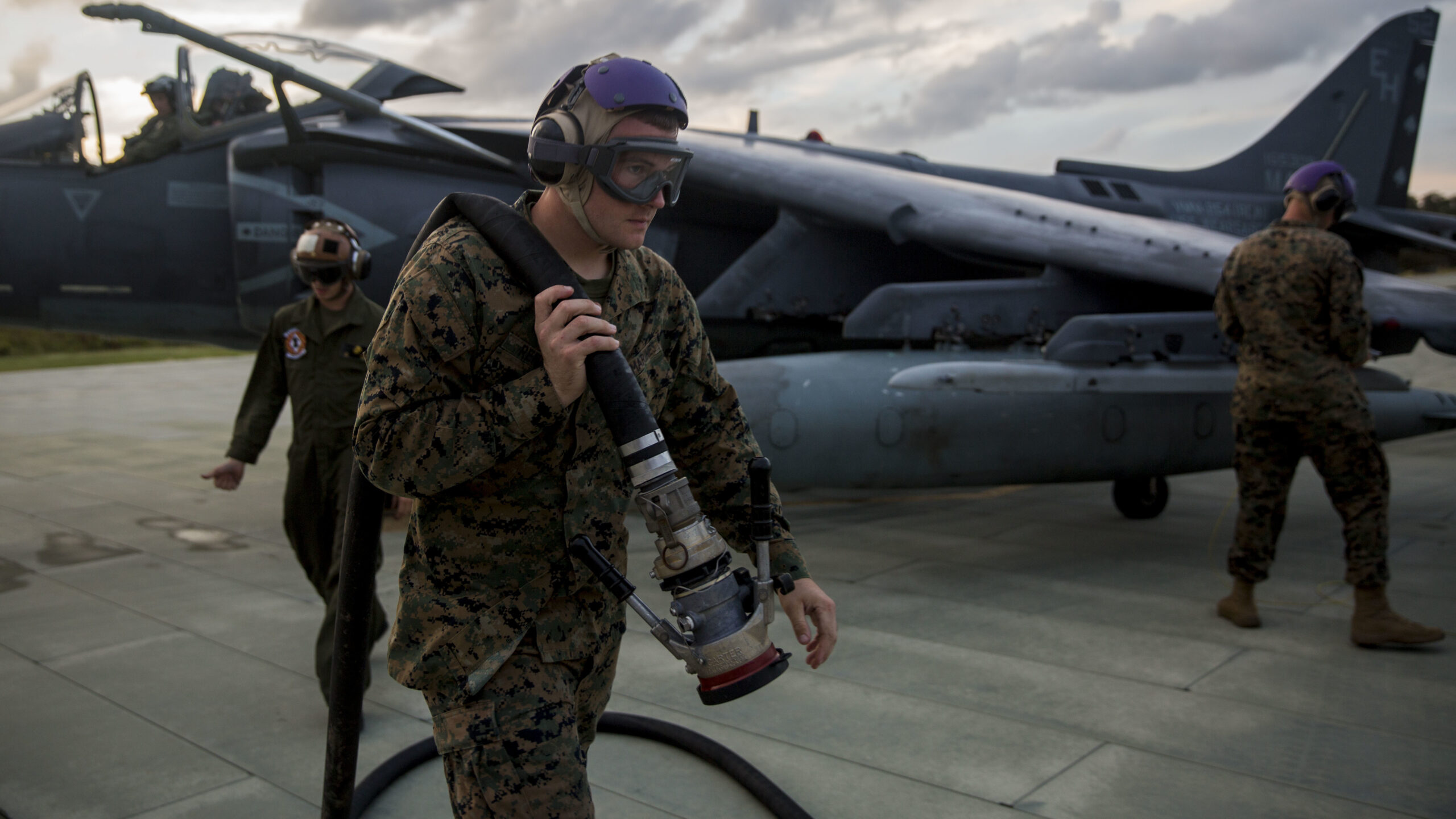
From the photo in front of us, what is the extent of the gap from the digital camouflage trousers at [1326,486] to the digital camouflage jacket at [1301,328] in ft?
0.26

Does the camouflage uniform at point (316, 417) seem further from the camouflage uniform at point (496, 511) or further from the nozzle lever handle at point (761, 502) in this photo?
the nozzle lever handle at point (761, 502)

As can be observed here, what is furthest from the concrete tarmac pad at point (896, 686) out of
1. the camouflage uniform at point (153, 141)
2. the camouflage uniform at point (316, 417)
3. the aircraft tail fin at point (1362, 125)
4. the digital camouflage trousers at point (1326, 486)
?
the aircraft tail fin at point (1362, 125)

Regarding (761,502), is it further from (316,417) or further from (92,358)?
(92,358)

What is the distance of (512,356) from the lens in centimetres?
194

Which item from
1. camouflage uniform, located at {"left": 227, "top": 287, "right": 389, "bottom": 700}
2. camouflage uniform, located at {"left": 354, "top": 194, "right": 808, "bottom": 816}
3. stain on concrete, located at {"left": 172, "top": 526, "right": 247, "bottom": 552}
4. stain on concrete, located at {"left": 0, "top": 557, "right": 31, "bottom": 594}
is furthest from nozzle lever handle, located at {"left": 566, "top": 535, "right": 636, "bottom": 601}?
stain on concrete, located at {"left": 172, "top": 526, "right": 247, "bottom": 552}

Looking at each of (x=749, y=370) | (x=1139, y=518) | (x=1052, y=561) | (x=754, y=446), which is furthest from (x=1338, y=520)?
(x=754, y=446)

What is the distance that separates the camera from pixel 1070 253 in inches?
266

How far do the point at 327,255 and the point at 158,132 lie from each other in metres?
4.03

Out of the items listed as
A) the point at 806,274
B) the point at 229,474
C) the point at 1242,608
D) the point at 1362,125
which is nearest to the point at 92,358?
the point at 806,274

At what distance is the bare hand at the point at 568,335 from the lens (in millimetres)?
1704

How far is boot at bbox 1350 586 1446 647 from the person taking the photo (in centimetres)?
459

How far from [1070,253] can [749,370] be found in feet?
7.33

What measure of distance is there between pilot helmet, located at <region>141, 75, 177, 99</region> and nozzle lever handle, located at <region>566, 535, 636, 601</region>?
260 inches

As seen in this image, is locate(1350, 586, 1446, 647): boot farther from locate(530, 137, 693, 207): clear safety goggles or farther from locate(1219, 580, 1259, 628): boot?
locate(530, 137, 693, 207): clear safety goggles
